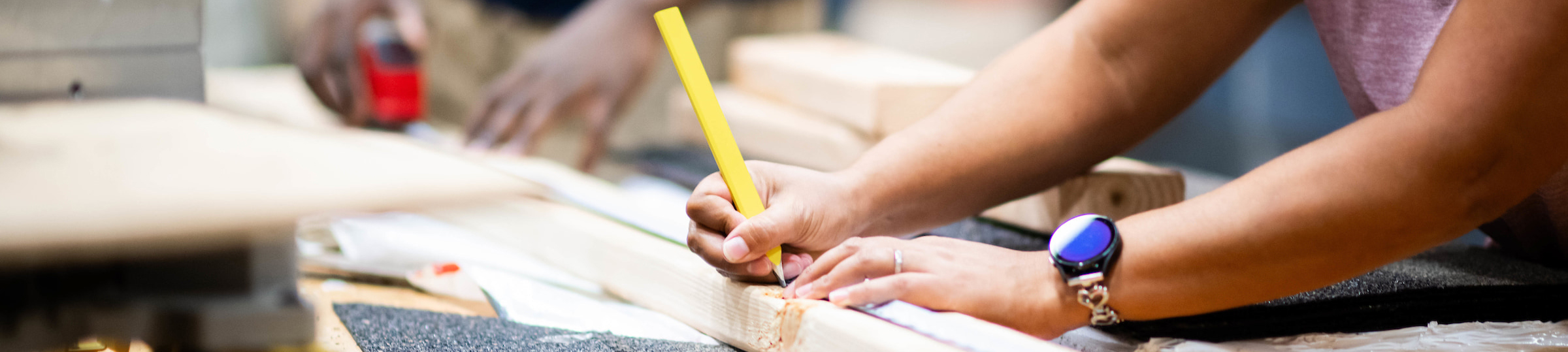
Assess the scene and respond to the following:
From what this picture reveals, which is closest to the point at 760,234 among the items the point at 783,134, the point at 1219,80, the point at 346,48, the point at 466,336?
the point at 466,336

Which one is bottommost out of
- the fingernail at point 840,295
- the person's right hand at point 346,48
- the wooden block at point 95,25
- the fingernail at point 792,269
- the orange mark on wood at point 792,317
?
the orange mark on wood at point 792,317

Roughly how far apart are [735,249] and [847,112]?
88cm

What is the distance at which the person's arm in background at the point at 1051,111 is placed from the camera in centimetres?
93

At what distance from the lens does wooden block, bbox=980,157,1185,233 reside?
1.12 metres

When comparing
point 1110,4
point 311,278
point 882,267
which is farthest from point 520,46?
point 882,267

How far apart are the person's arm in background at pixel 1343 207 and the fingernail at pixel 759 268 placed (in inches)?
2.2

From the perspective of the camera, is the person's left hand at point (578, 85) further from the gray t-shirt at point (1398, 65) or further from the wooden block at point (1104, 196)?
the gray t-shirt at point (1398, 65)

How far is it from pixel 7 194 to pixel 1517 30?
0.74m

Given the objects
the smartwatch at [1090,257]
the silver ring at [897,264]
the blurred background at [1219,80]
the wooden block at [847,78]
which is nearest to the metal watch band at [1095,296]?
the smartwatch at [1090,257]

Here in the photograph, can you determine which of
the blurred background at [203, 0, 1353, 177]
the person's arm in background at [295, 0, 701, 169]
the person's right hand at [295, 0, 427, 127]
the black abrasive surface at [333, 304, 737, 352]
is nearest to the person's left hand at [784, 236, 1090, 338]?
the black abrasive surface at [333, 304, 737, 352]

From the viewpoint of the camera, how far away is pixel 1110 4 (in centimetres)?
101

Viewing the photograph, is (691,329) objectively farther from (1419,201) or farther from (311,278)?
(1419,201)

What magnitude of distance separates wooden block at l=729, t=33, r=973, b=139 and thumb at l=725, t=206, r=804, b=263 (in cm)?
51

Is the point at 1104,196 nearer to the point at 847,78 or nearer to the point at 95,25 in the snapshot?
the point at 847,78
